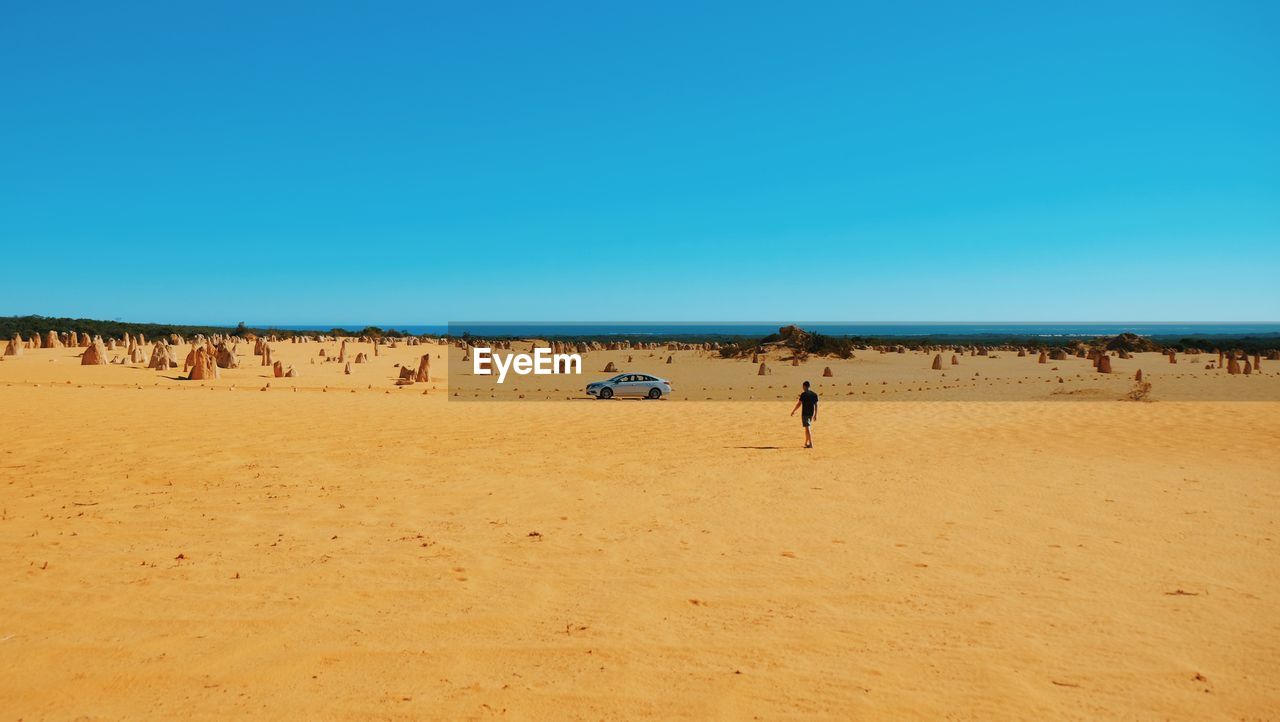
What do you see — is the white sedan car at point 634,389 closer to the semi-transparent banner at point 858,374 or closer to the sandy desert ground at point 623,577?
the semi-transparent banner at point 858,374

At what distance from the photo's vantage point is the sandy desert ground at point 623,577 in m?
4.28

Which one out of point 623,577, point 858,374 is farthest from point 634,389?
point 623,577

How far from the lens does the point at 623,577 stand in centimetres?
626

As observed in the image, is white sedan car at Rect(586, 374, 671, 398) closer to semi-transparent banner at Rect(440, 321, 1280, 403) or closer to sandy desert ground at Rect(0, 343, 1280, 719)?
semi-transparent banner at Rect(440, 321, 1280, 403)

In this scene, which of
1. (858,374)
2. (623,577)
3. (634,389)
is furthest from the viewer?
(858,374)

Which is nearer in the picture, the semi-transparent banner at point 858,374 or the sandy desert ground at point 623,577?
the sandy desert ground at point 623,577

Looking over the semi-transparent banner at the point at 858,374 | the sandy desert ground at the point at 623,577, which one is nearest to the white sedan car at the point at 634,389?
the semi-transparent banner at the point at 858,374

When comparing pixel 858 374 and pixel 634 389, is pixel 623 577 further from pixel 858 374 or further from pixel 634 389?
pixel 858 374

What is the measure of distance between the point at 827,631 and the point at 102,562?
5952 millimetres

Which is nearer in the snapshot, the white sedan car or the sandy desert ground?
the sandy desert ground

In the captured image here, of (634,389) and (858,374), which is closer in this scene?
(634,389)

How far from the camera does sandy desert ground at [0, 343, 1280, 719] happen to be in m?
4.28

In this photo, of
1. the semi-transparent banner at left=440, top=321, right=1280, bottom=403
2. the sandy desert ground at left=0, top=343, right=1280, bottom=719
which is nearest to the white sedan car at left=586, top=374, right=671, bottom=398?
the semi-transparent banner at left=440, top=321, right=1280, bottom=403

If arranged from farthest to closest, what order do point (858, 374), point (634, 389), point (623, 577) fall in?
1. point (858, 374)
2. point (634, 389)
3. point (623, 577)
